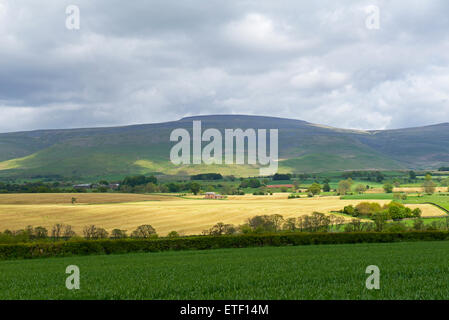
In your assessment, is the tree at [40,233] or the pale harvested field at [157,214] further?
the pale harvested field at [157,214]

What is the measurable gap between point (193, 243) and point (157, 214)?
152 ft

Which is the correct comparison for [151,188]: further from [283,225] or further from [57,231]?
[283,225]

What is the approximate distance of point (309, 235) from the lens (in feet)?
152

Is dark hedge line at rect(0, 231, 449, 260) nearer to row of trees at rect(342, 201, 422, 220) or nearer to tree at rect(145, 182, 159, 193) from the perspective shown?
row of trees at rect(342, 201, 422, 220)

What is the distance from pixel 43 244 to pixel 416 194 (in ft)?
390

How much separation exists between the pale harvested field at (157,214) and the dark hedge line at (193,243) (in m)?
26.2

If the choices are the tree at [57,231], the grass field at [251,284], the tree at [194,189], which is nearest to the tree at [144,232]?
the tree at [57,231]

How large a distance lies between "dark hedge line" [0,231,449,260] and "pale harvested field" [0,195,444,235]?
26.2m

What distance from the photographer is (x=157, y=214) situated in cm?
8869

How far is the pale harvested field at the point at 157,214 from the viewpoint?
76.3 meters

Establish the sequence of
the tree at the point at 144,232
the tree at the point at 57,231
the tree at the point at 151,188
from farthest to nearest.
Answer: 1. the tree at the point at 151,188
2. the tree at the point at 57,231
3. the tree at the point at 144,232

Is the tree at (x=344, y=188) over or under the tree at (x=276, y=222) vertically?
over

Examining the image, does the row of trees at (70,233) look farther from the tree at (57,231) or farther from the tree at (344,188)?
the tree at (344,188)

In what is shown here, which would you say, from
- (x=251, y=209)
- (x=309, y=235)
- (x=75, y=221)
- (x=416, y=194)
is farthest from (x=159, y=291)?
(x=416, y=194)
